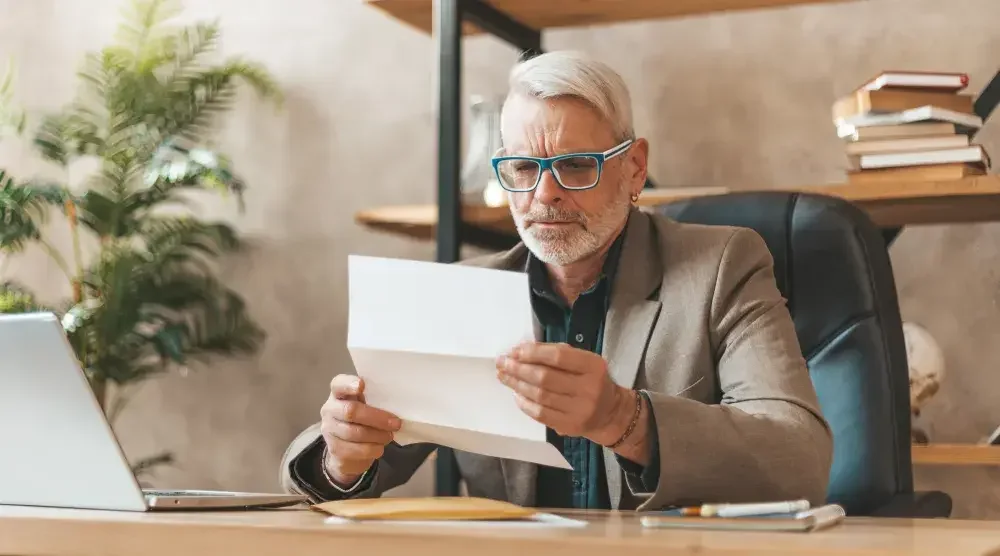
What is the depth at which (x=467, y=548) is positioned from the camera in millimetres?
777

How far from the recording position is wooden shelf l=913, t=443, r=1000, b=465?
2127 millimetres

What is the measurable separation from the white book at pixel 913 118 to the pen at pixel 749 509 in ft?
4.54

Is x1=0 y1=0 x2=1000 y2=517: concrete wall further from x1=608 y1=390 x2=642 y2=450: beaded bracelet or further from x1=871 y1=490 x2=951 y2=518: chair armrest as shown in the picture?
x1=608 y1=390 x2=642 y2=450: beaded bracelet

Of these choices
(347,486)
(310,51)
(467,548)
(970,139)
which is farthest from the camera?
(310,51)

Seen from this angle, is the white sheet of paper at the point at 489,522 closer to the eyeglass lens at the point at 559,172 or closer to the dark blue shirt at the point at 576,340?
the dark blue shirt at the point at 576,340

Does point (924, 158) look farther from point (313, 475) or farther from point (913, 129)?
point (313, 475)

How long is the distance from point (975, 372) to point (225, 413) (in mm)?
1964

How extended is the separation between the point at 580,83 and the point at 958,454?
116 cm

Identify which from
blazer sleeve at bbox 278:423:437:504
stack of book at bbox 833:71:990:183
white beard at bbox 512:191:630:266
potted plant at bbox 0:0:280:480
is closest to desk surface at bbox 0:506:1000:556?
blazer sleeve at bbox 278:423:437:504

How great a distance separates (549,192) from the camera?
60.2 inches

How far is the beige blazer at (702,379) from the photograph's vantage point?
1.17m

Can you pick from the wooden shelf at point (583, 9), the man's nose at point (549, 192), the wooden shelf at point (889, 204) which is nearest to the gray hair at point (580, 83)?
the man's nose at point (549, 192)

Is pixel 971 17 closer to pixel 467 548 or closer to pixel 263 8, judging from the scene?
→ pixel 263 8

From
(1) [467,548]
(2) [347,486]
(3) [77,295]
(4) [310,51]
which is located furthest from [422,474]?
(1) [467,548]
